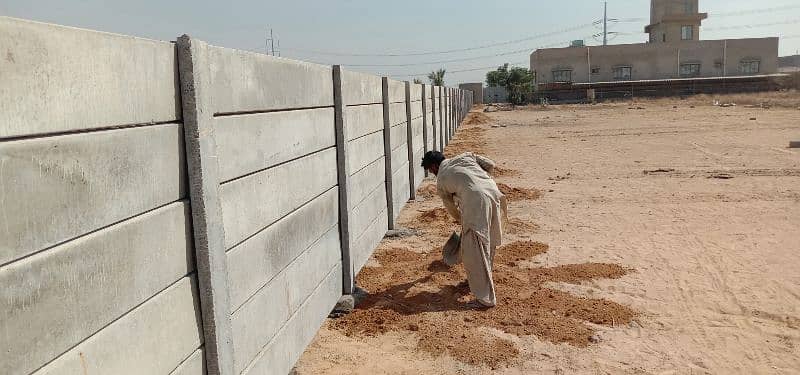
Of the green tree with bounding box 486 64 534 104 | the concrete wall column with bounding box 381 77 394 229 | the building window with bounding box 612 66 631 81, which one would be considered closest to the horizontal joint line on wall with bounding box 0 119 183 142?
the concrete wall column with bounding box 381 77 394 229

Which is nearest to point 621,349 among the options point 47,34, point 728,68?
point 47,34

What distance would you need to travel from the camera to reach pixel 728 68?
58000mm

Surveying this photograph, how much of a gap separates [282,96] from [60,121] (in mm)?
1828

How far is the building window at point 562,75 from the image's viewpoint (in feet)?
195

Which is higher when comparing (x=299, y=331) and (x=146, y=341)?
(x=146, y=341)

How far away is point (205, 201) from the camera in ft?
7.36

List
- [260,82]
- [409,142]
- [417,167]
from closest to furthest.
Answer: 1. [260,82]
2. [409,142]
3. [417,167]

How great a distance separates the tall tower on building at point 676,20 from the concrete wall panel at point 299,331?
69.0 meters

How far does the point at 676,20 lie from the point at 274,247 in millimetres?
72266

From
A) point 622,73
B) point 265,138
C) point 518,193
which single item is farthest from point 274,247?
point 622,73

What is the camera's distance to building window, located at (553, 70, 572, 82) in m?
59.4

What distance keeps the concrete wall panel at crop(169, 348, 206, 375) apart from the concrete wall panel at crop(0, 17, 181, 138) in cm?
89

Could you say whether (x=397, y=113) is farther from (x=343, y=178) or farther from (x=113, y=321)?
(x=113, y=321)

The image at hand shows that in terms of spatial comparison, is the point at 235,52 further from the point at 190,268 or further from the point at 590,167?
the point at 590,167
